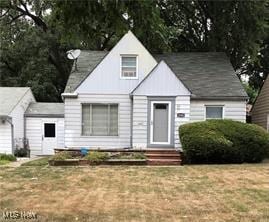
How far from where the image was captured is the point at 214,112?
64.5 feet

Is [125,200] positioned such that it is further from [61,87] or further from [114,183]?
[61,87]

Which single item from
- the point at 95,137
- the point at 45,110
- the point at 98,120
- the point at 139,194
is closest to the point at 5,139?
the point at 45,110

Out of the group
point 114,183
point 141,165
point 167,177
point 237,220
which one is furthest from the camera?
point 141,165

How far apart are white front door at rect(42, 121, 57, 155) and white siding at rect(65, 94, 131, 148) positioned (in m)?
6.47

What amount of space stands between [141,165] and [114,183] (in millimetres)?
4856

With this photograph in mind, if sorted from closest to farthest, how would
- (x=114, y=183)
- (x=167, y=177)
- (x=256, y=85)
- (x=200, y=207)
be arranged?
1. (x=200, y=207)
2. (x=114, y=183)
3. (x=167, y=177)
4. (x=256, y=85)

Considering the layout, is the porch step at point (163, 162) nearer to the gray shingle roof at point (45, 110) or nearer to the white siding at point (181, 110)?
the white siding at point (181, 110)

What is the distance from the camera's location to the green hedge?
52.1 ft

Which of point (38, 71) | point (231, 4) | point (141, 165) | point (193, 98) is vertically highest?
point (231, 4)

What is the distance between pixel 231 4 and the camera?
81.7 ft

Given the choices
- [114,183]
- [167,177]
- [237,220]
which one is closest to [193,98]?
[167,177]

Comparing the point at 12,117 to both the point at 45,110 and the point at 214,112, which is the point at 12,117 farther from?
the point at 214,112

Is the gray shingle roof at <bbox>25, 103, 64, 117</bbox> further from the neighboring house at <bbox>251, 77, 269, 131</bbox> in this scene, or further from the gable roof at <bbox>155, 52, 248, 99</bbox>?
the neighboring house at <bbox>251, 77, 269, 131</bbox>

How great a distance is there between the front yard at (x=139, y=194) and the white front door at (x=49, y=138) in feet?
41.1
